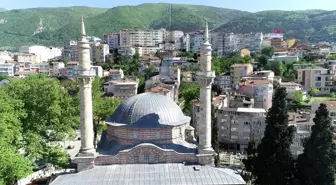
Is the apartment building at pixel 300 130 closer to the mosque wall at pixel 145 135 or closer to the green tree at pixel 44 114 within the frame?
the mosque wall at pixel 145 135

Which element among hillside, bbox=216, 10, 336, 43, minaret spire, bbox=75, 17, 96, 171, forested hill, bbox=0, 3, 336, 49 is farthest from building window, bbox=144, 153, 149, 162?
hillside, bbox=216, 10, 336, 43

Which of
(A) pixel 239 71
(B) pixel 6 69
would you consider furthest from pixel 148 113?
(B) pixel 6 69

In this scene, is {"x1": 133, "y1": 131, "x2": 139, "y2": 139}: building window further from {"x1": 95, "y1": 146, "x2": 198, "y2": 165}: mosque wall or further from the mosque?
{"x1": 95, "y1": 146, "x2": 198, "y2": 165}: mosque wall

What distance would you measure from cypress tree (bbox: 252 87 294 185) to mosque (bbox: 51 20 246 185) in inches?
161

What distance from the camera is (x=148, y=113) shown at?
21047 millimetres

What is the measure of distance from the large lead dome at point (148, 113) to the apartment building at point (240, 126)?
23.1 metres

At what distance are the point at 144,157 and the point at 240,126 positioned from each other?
2635 centimetres

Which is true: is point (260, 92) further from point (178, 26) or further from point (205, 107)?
point (178, 26)

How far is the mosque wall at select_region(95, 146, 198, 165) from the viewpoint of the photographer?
20.0 metres

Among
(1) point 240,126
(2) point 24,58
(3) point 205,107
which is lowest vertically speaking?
(1) point 240,126

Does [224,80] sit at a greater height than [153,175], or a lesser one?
greater

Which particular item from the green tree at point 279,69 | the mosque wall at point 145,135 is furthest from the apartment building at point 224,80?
the mosque wall at point 145,135

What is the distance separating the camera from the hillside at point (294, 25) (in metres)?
165

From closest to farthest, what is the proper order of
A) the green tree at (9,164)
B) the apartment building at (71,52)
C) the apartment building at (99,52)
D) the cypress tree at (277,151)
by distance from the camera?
the green tree at (9,164), the cypress tree at (277,151), the apartment building at (99,52), the apartment building at (71,52)
